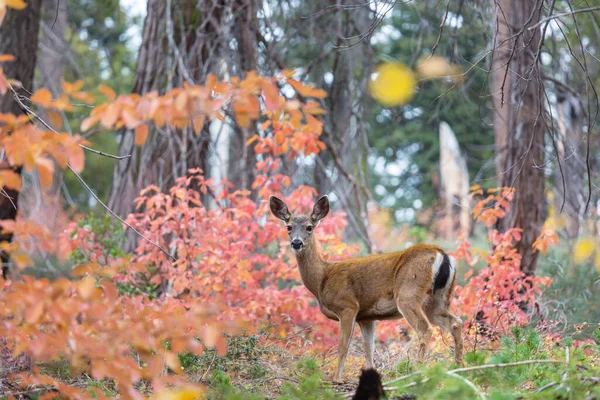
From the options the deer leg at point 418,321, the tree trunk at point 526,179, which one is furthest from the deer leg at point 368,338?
the tree trunk at point 526,179

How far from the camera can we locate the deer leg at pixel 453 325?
6.15 m

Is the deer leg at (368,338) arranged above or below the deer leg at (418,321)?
below

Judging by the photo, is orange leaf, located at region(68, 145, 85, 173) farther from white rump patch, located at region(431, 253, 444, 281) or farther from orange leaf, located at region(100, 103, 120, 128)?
white rump patch, located at region(431, 253, 444, 281)

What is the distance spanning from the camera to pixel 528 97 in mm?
9336

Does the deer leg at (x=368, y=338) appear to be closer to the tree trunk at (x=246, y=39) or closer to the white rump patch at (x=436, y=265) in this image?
the white rump patch at (x=436, y=265)

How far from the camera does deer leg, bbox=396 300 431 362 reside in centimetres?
611

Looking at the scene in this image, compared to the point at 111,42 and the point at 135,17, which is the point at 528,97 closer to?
the point at 135,17

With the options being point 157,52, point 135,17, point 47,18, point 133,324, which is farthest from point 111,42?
point 133,324

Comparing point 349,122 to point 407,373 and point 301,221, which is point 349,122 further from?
point 407,373

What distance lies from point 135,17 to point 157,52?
15966mm

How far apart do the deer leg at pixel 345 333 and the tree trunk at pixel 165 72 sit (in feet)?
11.5

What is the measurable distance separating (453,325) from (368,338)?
76cm

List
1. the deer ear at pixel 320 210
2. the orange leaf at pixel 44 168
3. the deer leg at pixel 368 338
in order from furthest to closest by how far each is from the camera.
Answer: the deer ear at pixel 320 210, the deer leg at pixel 368 338, the orange leaf at pixel 44 168

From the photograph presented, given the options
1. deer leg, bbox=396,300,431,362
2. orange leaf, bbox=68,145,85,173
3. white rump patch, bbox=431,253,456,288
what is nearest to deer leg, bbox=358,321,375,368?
deer leg, bbox=396,300,431,362
